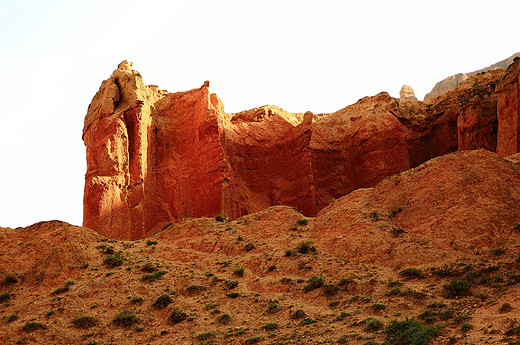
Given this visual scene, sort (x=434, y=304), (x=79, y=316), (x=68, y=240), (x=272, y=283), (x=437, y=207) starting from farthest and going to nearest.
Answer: (x=68, y=240)
(x=437, y=207)
(x=272, y=283)
(x=79, y=316)
(x=434, y=304)

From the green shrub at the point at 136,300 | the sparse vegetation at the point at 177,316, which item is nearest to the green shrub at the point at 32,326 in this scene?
the green shrub at the point at 136,300

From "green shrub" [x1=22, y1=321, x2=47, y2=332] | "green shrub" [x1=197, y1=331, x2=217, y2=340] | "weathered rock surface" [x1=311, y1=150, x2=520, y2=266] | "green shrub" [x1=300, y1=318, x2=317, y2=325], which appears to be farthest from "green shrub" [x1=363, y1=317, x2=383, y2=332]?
"green shrub" [x1=22, y1=321, x2=47, y2=332]

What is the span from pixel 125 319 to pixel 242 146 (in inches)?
902

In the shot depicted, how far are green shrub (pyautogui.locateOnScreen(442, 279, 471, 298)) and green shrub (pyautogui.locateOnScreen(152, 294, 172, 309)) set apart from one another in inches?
492

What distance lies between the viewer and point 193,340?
2325 centimetres

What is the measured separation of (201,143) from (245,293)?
1895 centimetres

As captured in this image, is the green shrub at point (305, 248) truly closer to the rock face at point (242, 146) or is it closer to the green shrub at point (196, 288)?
the green shrub at point (196, 288)

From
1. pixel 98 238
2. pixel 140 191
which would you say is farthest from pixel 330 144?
pixel 98 238

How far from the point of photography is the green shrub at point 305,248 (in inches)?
1179

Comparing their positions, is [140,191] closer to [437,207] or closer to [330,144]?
[330,144]

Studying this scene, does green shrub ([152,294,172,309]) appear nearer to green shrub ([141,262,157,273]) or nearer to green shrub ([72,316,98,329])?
green shrub ([72,316,98,329])

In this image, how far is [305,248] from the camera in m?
→ 30.1

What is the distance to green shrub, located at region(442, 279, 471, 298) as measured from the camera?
23.1m

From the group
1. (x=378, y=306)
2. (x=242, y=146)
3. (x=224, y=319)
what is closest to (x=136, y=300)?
(x=224, y=319)
